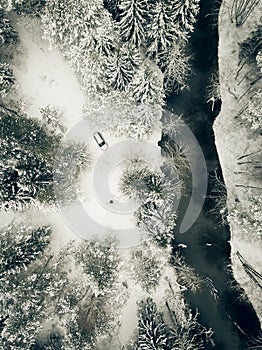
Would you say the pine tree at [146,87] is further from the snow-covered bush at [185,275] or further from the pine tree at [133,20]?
the snow-covered bush at [185,275]

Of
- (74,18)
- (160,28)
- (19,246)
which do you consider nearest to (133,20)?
(160,28)

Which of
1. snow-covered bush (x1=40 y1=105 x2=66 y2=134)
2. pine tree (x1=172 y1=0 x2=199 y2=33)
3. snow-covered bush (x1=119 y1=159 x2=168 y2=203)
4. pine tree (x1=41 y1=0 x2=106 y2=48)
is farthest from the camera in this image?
snow-covered bush (x1=40 y1=105 x2=66 y2=134)

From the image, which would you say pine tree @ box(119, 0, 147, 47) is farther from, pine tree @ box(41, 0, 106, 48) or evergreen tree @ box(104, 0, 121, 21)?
pine tree @ box(41, 0, 106, 48)

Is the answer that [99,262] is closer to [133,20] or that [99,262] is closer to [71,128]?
[71,128]

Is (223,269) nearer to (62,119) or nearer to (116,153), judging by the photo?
(116,153)

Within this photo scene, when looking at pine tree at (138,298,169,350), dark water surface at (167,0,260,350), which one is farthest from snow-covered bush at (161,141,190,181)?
pine tree at (138,298,169,350)

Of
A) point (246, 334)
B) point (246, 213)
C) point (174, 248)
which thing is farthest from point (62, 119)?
A: point (246, 334)

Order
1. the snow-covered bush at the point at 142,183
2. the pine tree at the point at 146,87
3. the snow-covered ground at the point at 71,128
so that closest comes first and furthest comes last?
the pine tree at the point at 146,87, the snow-covered bush at the point at 142,183, the snow-covered ground at the point at 71,128

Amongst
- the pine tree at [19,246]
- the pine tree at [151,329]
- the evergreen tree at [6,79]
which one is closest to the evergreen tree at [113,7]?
the evergreen tree at [6,79]

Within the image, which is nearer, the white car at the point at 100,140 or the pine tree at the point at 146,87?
the pine tree at the point at 146,87
